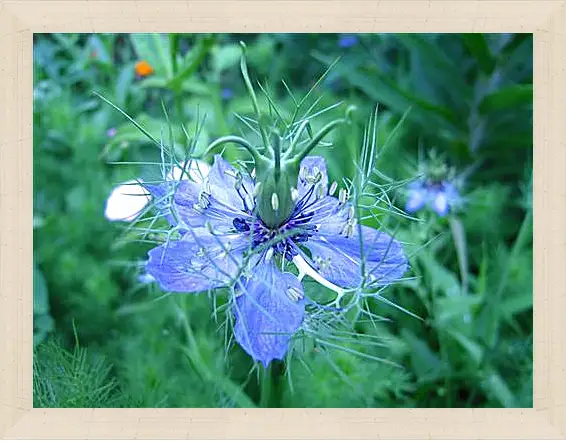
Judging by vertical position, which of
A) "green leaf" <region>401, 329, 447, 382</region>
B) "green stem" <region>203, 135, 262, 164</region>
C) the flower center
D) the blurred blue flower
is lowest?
"green leaf" <region>401, 329, 447, 382</region>

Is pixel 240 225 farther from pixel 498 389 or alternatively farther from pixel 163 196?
pixel 498 389

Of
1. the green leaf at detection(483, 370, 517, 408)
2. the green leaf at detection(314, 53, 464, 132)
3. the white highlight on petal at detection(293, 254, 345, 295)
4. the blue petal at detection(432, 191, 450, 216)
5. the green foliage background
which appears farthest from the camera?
the green leaf at detection(314, 53, 464, 132)

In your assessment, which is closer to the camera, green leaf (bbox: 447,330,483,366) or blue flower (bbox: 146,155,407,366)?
blue flower (bbox: 146,155,407,366)

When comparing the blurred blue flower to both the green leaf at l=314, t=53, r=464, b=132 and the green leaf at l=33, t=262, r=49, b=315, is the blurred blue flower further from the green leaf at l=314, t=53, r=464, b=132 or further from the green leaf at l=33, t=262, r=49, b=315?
the green leaf at l=33, t=262, r=49, b=315

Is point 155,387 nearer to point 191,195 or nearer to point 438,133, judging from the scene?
point 191,195

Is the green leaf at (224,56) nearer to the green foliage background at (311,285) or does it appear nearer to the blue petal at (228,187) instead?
the green foliage background at (311,285)

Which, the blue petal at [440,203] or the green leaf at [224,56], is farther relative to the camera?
the green leaf at [224,56]

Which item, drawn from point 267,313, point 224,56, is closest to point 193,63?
point 224,56

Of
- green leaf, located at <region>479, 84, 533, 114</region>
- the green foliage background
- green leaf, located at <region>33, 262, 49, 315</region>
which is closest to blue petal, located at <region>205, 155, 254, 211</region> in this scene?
the green foliage background

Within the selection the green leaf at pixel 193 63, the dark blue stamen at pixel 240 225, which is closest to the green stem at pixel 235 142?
the dark blue stamen at pixel 240 225
